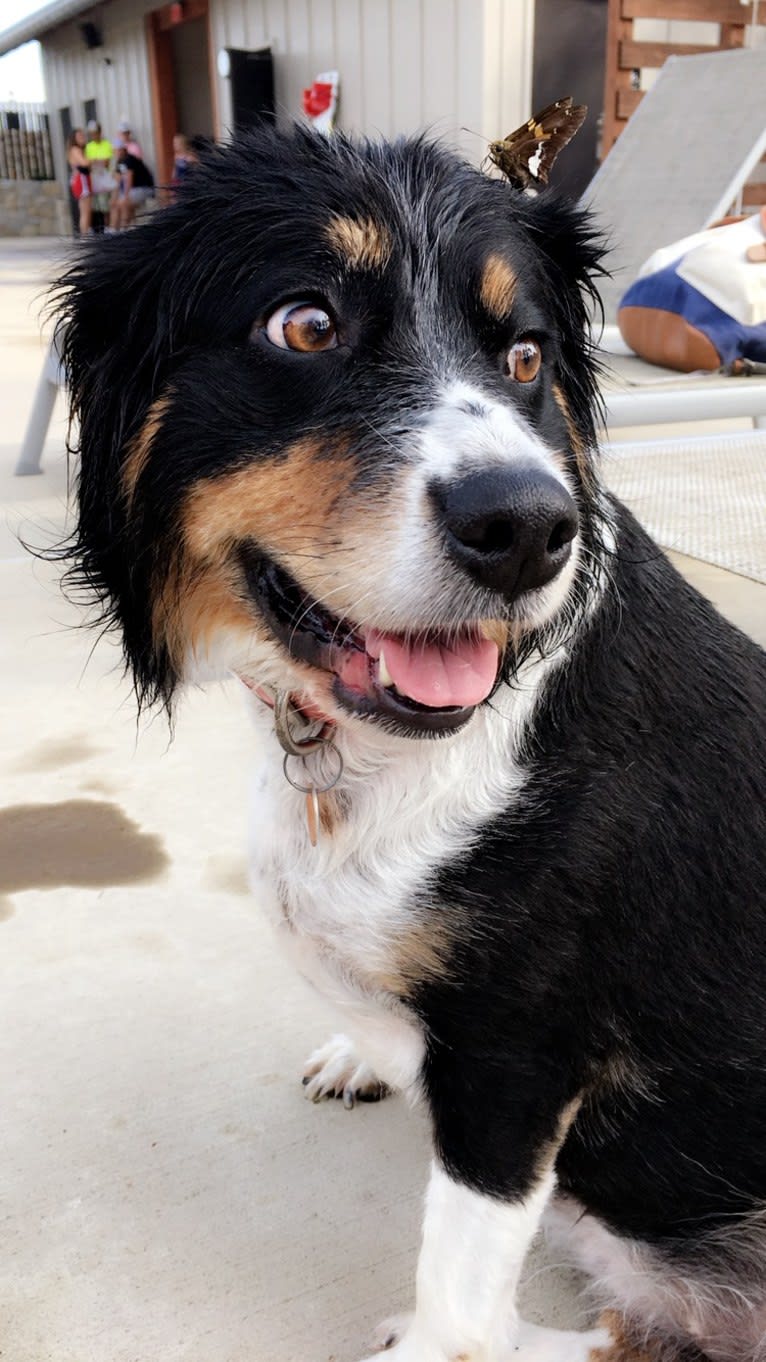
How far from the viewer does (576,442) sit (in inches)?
72.2

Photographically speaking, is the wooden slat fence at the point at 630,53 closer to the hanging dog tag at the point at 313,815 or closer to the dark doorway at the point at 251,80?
the dark doorway at the point at 251,80

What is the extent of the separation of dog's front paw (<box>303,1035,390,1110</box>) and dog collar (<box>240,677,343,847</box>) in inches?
28.3

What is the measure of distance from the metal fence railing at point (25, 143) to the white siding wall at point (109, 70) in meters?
1.79

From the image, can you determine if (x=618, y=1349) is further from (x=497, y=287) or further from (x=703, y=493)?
(x=703, y=493)

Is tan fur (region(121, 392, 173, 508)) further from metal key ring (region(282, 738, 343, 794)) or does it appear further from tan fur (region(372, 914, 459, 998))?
tan fur (region(372, 914, 459, 998))

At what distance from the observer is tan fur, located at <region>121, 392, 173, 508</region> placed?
1659 mm

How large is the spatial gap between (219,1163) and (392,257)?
155cm

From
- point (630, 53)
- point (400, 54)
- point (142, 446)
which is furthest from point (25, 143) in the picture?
point (142, 446)

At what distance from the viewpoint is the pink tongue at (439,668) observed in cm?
150

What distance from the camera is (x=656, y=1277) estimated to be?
1.73 m

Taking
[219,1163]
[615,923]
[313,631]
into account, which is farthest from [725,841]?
[219,1163]

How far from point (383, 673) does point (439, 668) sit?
0.08 meters

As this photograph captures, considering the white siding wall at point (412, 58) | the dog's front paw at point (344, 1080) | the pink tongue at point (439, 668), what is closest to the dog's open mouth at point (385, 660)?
the pink tongue at point (439, 668)

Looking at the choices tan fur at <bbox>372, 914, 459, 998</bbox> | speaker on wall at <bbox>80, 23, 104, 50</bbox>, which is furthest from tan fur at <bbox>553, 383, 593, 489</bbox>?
speaker on wall at <bbox>80, 23, 104, 50</bbox>
